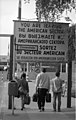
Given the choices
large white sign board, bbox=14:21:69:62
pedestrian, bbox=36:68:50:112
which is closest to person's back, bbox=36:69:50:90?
pedestrian, bbox=36:68:50:112

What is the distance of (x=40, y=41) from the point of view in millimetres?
14242

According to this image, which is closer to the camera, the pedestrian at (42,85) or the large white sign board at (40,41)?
the pedestrian at (42,85)

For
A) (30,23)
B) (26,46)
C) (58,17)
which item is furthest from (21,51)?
(58,17)

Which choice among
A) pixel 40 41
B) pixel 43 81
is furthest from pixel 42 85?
pixel 40 41

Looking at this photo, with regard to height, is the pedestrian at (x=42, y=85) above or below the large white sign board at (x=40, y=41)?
below

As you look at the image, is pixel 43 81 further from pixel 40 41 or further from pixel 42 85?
pixel 40 41

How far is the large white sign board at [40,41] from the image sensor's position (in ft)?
46.3

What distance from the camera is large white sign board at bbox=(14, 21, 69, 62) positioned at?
14102 mm

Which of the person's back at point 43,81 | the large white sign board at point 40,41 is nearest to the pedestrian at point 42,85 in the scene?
the person's back at point 43,81

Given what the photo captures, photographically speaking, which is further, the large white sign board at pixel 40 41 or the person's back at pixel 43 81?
the large white sign board at pixel 40 41

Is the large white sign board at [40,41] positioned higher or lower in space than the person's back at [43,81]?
higher

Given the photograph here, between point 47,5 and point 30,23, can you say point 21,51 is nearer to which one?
point 30,23

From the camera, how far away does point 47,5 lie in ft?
37.5

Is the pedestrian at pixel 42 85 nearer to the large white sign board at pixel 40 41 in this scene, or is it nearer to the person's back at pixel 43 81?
the person's back at pixel 43 81
